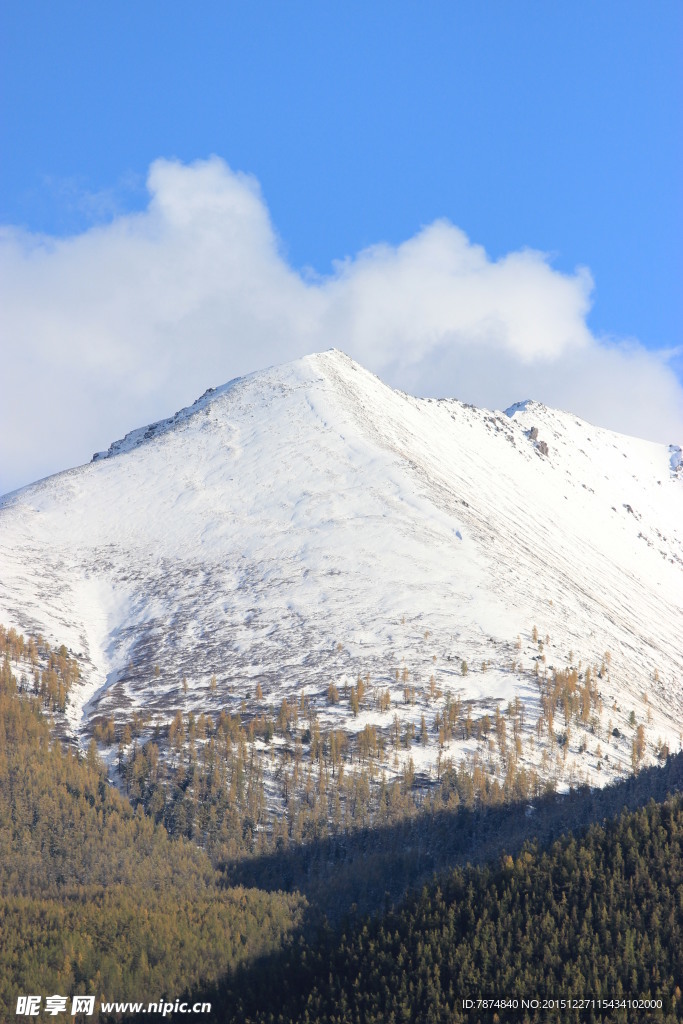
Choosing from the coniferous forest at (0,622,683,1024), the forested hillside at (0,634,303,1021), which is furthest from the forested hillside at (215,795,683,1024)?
the forested hillside at (0,634,303,1021)

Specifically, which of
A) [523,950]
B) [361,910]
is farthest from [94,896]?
[523,950]

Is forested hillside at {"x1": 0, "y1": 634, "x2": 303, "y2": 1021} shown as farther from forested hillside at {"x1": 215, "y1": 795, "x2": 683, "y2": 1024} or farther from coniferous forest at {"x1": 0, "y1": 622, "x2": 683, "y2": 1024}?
forested hillside at {"x1": 215, "y1": 795, "x2": 683, "y2": 1024}

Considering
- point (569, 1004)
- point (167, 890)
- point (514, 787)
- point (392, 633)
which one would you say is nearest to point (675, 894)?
point (569, 1004)

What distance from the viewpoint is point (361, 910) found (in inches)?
4326

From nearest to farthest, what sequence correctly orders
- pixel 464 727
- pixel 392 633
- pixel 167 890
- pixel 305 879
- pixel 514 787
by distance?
pixel 167 890 → pixel 305 879 → pixel 514 787 → pixel 464 727 → pixel 392 633

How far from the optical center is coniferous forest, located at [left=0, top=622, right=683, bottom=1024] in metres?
81.6

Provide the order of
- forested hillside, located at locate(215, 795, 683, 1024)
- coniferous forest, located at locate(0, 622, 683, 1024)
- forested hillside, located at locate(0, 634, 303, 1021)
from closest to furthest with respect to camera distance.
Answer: forested hillside, located at locate(215, 795, 683, 1024) < coniferous forest, located at locate(0, 622, 683, 1024) < forested hillside, located at locate(0, 634, 303, 1021)

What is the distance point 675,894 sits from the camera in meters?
87.9

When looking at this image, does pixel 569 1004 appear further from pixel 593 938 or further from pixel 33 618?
pixel 33 618

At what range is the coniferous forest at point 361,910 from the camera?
8162 cm

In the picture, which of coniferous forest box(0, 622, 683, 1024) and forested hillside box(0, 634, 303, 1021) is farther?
forested hillside box(0, 634, 303, 1021)

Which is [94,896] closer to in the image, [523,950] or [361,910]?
[361,910]

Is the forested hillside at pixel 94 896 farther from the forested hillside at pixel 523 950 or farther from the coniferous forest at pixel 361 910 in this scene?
the forested hillside at pixel 523 950

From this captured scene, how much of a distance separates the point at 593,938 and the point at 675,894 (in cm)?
982
